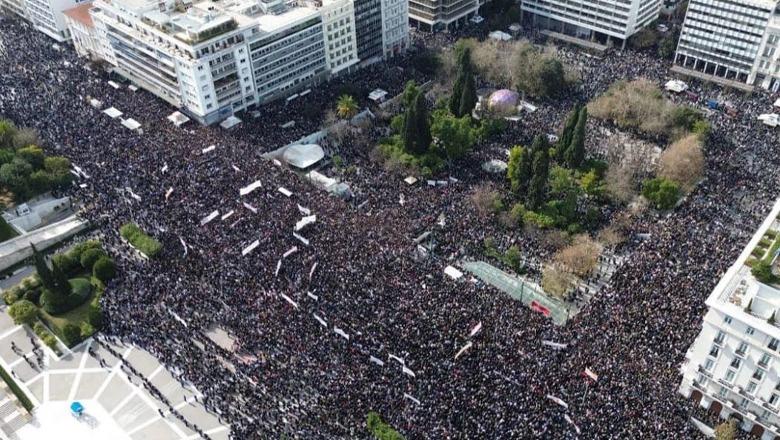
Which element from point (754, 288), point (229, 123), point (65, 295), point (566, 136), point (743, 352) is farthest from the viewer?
point (229, 123)

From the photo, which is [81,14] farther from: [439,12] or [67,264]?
[439,12]

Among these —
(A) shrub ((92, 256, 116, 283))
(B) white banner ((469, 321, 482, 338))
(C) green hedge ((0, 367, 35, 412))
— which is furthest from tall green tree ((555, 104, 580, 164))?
(C) green hedge ((0, 367, 35, 412))

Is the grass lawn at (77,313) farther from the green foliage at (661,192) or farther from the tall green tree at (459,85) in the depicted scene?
the green foliage at (661,192)

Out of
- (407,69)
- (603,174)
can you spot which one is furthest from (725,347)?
(407,69)

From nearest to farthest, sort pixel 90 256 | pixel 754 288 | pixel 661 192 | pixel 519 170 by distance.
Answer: pixel 754 288
pixel 90 256
pixel 661 192
pixel 519 170

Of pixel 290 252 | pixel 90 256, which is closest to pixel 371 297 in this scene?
pixel 290 252

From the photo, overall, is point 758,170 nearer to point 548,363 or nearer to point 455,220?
point 455,220

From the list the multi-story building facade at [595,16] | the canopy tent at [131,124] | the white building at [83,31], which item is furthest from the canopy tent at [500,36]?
the white building at [83,31]
